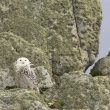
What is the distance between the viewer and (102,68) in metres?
29.7

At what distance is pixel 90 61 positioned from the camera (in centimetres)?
3247

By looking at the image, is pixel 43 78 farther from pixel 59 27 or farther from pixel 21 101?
pixel 21 101

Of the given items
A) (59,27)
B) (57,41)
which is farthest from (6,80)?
(59,27)

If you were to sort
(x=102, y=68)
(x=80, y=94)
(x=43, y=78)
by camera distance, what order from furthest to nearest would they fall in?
(x=102, y=68) → (x=43, y=78) → (x=80, y=94)

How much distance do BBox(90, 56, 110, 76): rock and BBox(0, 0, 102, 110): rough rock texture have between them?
95 cm

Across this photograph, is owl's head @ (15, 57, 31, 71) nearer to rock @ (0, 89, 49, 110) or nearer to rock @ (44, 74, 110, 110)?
rock @ (44, 74, 110, 110)

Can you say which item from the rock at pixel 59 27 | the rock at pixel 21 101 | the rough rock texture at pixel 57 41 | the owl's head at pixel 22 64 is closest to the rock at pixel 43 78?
the rough rock texture at pixel 57 41

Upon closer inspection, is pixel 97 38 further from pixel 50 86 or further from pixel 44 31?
pixel 50 86

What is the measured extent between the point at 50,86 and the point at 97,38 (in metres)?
9.41

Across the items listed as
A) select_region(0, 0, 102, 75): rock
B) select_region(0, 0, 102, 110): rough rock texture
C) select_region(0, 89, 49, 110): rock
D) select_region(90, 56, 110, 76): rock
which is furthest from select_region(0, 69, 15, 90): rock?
select_region(0, 89, 49, 110): rock

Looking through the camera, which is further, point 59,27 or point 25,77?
point 59,27

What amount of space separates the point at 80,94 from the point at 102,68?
730cm

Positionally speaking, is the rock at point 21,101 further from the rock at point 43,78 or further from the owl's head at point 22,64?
the rock at point 43,78

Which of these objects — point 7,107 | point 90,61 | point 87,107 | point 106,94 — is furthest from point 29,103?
point 90,61
